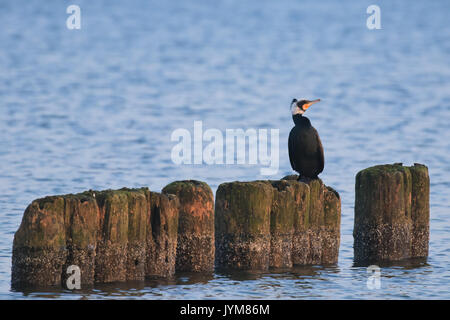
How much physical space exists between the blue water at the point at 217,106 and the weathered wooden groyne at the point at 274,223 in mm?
291

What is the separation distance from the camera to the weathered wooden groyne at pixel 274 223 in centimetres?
1493

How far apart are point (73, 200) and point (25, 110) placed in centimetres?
2501

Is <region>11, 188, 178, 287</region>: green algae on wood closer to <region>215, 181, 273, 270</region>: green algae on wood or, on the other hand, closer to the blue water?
the blue water

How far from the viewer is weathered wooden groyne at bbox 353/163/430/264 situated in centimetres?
1595

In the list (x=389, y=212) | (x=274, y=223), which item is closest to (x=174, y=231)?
(x=274, y=223)

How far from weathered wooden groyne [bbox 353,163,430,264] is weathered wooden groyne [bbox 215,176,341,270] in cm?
46

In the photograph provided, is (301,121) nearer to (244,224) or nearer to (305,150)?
(305,150)

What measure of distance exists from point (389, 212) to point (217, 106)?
26.3m

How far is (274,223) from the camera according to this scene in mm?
15258

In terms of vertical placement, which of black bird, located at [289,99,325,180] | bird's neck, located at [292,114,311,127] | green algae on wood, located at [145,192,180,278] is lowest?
green algae on wood, located at [145,192,180,278]

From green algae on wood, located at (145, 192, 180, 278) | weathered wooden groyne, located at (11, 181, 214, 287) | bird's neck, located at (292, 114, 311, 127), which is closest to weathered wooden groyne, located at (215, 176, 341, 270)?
weathered wooden groyne, located at (11, 181, 214, 287)

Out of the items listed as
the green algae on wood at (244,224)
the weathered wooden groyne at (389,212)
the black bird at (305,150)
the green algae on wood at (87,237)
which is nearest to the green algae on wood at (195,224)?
the green algae on wood at (244,224)

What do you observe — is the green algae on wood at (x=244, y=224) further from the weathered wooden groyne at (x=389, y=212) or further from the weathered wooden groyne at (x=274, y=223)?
the weathered wooden groyne at (x=389, y=212)

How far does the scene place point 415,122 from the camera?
3681 cm
